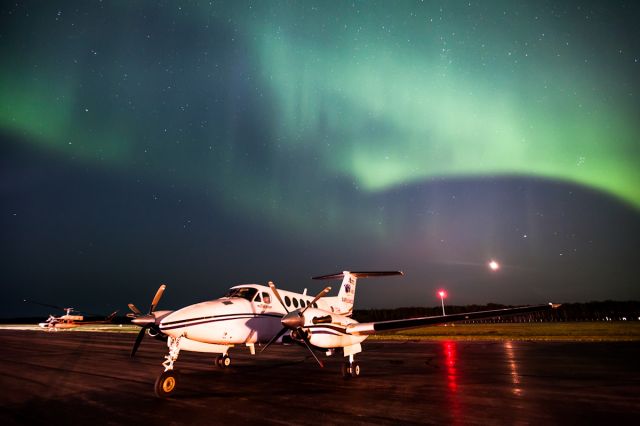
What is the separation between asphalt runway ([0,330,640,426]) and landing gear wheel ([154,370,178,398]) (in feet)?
0.84

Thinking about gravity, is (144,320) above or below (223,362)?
above

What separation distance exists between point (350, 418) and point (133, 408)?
5286 mm

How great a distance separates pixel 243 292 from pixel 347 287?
761cm

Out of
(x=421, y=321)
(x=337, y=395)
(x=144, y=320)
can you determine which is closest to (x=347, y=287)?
(x=421, y=321)

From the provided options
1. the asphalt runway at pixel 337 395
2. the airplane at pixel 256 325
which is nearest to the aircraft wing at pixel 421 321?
the airplane at pixel 256 325

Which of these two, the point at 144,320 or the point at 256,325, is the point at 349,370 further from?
the point at 144,320

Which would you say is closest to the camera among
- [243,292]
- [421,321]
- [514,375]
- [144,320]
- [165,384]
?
[165,384]

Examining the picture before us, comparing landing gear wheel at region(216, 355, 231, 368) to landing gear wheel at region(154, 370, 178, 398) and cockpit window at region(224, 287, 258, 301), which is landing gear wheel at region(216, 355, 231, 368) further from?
landing gear wheel at region(154, 370, 178, 398)

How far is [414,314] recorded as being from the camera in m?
100

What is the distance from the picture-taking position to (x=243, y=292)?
14344 millimetres

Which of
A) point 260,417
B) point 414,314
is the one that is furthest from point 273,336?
point 414,314

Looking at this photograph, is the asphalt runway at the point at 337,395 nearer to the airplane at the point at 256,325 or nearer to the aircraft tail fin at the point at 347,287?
the airplane at the point at 256,325

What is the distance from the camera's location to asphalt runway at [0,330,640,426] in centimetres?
735

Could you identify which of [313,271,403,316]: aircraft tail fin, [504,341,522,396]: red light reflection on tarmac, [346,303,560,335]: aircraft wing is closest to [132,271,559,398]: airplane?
[346,303,560,335]: aircraft wing
